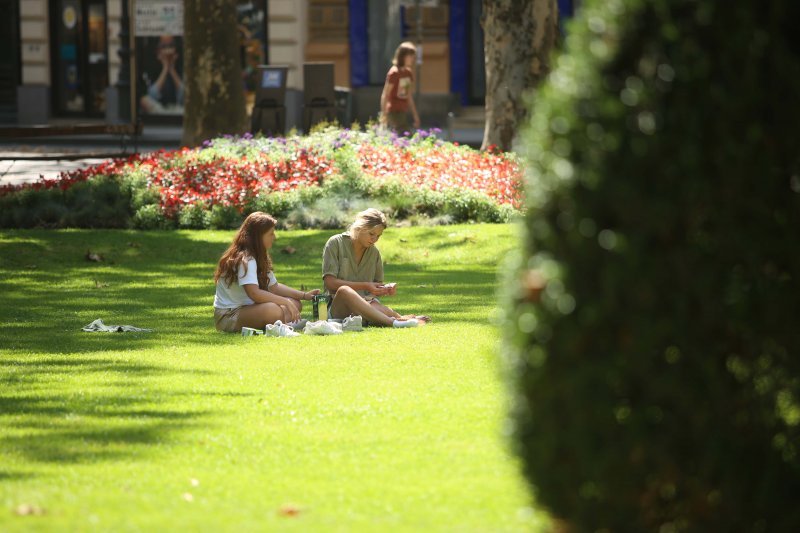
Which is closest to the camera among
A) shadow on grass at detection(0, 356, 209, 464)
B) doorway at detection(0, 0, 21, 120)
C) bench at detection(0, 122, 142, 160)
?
shadow on grass at detection(0, 356, 209, 464)

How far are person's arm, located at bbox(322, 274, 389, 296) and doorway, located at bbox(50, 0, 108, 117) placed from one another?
2967 cm

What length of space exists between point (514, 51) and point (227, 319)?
12.4 meters

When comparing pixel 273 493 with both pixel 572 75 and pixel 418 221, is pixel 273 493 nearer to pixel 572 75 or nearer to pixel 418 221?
pixel 572 75

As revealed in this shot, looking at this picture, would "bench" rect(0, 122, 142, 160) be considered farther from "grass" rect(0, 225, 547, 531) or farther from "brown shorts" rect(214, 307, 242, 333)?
"brown shorts" rect(214, 307, 242, 333)

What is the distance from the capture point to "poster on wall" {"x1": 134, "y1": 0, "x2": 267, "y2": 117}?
3822 cm

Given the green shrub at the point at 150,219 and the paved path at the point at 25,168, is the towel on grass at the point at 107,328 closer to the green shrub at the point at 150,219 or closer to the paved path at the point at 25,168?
the green shrub at the point at 150,219

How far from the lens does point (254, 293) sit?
11750 mm

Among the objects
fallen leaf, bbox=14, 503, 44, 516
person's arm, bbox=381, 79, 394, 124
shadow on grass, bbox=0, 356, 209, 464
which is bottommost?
shadow on grass, bbox=0, 356, 209, 464

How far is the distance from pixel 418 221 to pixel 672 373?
14.8m

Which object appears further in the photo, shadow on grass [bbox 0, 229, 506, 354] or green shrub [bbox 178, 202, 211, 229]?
green shrub [bbox 178, 202, 211, 229]

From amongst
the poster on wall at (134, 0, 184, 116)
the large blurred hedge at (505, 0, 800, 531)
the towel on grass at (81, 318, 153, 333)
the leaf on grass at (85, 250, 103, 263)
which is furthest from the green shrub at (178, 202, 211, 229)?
the poster on wall at (134, 0, 184, 116)

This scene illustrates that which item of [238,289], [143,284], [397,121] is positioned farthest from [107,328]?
[397,121]

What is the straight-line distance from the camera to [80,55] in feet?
134

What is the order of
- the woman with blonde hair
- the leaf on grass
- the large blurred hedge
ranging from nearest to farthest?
the large blurred hedge → the woman with blonde hair → the leaf on grass
